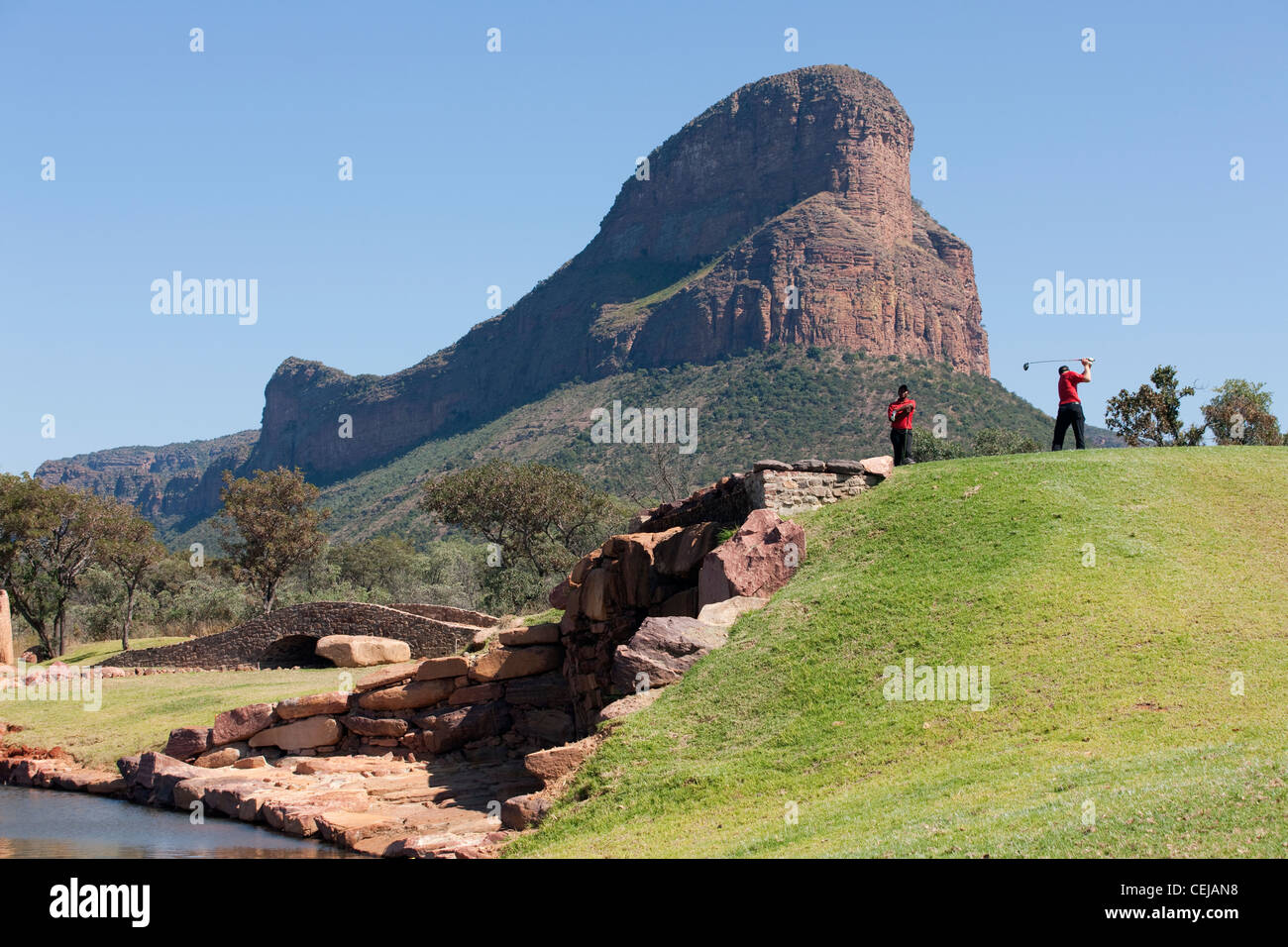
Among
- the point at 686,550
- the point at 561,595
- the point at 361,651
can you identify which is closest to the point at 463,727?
the point at 561,595

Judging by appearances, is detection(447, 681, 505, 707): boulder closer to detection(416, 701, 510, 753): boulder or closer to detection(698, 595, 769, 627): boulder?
detection(416, 701, 510, 753): boulder

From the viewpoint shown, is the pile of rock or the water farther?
the pile of rock

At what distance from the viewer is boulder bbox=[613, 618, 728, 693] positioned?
1445 cm

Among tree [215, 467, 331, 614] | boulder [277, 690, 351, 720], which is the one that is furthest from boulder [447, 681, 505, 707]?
tree [215, 467, 331, 614]

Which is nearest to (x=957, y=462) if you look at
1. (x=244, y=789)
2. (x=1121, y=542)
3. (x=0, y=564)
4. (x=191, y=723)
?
(x=1121, y=542)

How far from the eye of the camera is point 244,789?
57.6 ft

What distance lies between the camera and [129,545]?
41750mm

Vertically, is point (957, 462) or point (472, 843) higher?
point (957, 462)

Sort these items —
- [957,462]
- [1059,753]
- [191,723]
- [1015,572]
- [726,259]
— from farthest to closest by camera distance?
[726,259] < [191,723] < [957,462] < [1015,572] < [1059,753]

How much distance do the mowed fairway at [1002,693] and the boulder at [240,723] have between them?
1038 cm

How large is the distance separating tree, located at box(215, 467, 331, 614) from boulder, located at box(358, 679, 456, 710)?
24339 millimetres

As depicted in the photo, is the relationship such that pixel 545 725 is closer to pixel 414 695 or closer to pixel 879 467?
pixel 414 695

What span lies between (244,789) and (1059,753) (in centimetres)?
1306

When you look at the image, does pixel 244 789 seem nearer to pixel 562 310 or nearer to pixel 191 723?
pixel 191 723
